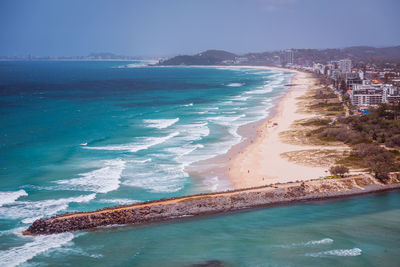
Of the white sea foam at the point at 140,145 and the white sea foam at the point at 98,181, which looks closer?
the white sea foam at the point at 98,181

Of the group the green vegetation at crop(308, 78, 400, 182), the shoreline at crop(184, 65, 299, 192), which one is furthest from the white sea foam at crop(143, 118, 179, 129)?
the green vegetation at crop(308, 78, 400, 182)

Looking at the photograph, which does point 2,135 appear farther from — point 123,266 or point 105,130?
point 123,266

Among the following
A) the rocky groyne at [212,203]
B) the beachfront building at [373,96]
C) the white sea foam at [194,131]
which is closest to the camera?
the rocky groyne at [212,203]

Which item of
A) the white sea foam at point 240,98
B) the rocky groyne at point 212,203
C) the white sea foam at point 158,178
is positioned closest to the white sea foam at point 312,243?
the rocky groyne at point 212,203

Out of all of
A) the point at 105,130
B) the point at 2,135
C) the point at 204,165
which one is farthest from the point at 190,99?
the point at 204,165

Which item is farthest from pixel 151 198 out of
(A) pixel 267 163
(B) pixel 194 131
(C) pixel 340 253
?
(B) pixel 194 131

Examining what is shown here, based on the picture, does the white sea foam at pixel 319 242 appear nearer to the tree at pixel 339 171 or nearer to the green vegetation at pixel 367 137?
the tree at pixel 339 171
